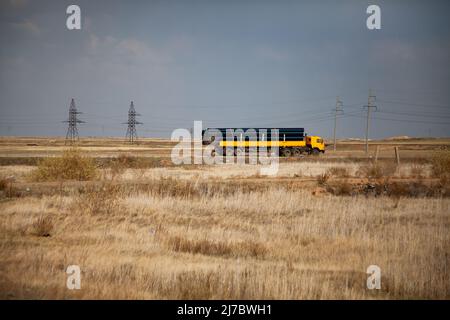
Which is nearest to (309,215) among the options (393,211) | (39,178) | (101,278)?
(393,211)

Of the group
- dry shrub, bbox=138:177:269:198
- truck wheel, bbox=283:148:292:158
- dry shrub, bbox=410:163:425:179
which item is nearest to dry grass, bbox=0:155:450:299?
dry shrub, bbox=138:177:269:198

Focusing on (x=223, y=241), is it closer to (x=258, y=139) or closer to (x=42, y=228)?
(x=42, y=228)

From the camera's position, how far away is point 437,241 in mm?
9742

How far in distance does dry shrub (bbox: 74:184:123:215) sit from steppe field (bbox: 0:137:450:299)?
0.05 metres

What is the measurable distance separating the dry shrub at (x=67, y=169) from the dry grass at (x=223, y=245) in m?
5.56

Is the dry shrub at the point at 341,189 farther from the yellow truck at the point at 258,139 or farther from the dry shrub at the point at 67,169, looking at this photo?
the yellow truck at the point at 258,139

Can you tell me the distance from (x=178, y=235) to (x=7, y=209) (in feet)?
21.0

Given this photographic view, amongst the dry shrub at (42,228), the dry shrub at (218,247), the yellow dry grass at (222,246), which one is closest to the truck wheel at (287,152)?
the yellow dry grass at (222,246)

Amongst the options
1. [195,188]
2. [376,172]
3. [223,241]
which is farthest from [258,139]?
[223,241]

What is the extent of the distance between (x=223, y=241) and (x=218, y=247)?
51cm

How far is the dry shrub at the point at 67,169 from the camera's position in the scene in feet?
71.4

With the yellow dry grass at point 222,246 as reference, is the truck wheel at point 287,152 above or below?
above

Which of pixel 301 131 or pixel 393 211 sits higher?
pixel 301 131
